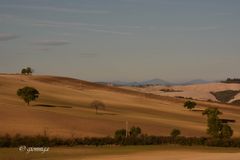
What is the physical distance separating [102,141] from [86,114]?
32.2 meters

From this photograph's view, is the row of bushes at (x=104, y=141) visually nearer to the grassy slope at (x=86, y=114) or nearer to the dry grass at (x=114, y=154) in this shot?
the dry grass at (x=114, y=154)

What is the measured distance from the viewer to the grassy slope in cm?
6938

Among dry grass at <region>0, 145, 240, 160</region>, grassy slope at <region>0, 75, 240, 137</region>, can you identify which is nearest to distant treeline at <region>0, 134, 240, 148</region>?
dry grass at <region>0, 145, 240, 160</region>

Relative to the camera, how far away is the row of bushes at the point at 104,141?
164 feet

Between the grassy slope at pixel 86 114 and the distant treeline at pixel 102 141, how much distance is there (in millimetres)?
9681

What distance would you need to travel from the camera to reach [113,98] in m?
127

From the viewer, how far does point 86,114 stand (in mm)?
85875

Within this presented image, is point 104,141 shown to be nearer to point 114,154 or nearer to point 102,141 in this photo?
point 102,141

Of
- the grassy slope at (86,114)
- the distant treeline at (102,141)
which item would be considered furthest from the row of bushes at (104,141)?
the grassy slope at (86,114)

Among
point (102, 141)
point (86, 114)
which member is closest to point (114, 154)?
point (102, 141)

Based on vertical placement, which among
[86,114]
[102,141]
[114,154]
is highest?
[86,114]

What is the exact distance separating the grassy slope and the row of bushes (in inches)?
382

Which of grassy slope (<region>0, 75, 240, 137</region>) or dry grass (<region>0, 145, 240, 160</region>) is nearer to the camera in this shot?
dry grass (<region>0, 145, 240, 160</region>)

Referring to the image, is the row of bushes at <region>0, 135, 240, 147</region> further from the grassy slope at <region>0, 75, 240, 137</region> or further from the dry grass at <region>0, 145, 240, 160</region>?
the grassy slope at <region>0, 75, 240, 137</region>
